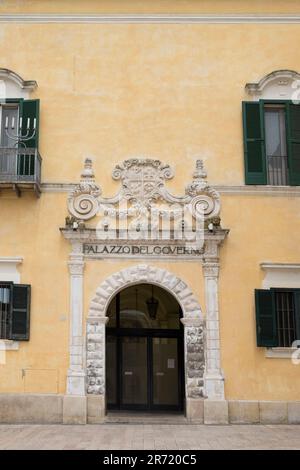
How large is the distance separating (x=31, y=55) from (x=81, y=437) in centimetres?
1003

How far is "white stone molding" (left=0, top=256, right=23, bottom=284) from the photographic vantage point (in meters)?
15.4

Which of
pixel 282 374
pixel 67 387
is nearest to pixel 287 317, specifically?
pixel 282 374

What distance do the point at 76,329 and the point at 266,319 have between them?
4695 millimetres

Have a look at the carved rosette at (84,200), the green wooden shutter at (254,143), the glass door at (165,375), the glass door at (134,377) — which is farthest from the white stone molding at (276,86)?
the glass door at (134,377)

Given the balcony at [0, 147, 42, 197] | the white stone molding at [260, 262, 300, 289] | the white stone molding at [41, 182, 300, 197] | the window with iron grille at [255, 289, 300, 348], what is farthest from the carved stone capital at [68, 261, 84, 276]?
the white stone molding at [260, 262, 300, 289]

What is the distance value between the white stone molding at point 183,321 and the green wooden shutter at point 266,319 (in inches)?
55.7

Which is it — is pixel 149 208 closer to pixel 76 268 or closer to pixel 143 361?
pixel 76 268

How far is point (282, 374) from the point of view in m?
15.1

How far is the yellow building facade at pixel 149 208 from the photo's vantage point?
15.1 meters

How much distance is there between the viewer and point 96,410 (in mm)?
14805

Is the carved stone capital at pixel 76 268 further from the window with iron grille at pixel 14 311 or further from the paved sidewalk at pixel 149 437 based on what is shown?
the paved sidewalk at pixel 149 437

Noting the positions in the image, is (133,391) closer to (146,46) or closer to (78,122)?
(78,122)

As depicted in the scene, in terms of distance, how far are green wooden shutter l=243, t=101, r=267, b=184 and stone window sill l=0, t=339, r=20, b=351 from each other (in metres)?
7.16

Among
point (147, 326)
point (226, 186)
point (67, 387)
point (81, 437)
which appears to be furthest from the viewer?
point (147, 326)
